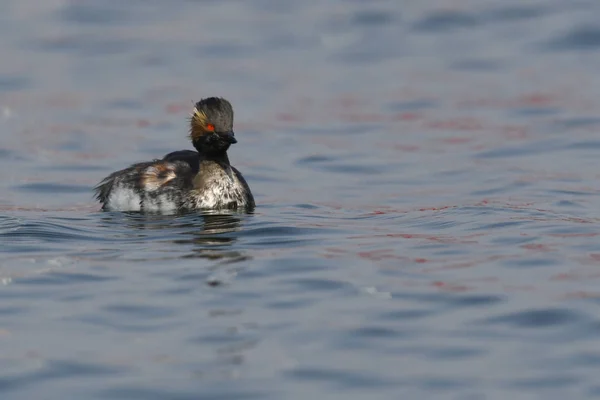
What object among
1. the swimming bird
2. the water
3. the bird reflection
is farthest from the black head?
the water

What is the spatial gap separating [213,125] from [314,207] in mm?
1632

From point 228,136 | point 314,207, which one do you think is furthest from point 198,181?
point 314,207

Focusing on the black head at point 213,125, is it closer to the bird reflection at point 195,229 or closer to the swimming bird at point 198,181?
the swimming bird at point 198,181

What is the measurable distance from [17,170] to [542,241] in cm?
789

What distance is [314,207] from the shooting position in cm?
1512

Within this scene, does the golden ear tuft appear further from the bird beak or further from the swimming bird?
the bird beak

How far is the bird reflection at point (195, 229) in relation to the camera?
1230 cm

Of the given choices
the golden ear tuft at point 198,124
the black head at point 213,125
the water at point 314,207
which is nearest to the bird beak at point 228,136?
the black head at point 213,125

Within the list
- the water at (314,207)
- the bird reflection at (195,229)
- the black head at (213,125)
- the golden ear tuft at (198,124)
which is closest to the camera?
the water at (314,207)

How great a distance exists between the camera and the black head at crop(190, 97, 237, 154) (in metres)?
14.1

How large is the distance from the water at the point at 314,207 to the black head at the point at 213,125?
875 mm

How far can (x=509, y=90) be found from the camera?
21984 millimetres

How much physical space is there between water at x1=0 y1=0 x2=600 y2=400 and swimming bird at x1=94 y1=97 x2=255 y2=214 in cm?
30

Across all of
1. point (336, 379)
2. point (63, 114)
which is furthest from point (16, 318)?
point (63, 114)
